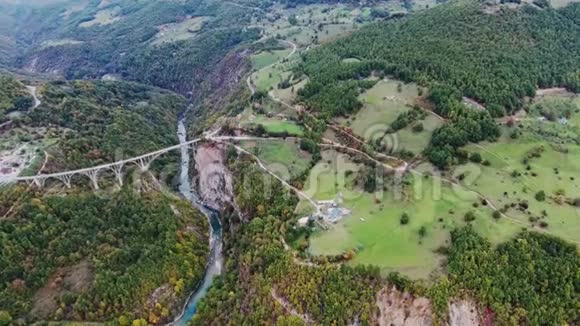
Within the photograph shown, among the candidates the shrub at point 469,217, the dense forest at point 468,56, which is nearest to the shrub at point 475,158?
the dense forest at point 468,56

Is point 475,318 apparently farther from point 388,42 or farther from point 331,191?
point 388,42

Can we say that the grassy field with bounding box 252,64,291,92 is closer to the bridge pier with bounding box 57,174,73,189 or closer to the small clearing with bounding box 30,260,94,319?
the bridge pier with bounding box 57,174,73,189

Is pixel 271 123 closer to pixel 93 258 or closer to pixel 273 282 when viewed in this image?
pixel 273 282

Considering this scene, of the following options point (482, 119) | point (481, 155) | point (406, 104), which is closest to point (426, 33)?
point (406, 104)

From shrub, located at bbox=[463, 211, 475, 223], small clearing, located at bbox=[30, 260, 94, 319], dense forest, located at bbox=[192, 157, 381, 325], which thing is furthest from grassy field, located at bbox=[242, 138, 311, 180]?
small clearing, located at bbox=[30, 260, 94, 319]

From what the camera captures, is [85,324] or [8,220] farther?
[8,220]
